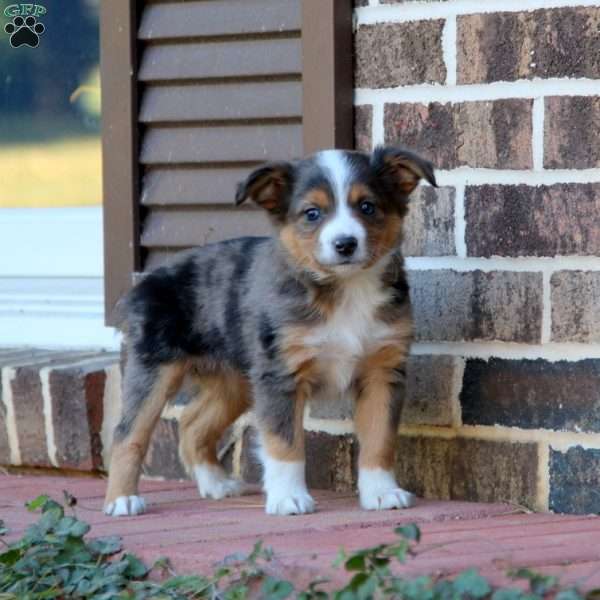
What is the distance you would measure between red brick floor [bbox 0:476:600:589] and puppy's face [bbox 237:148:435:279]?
78cm

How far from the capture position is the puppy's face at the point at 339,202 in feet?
14.9

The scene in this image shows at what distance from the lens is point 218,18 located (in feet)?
17.7

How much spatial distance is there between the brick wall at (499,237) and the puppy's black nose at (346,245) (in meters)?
0.53

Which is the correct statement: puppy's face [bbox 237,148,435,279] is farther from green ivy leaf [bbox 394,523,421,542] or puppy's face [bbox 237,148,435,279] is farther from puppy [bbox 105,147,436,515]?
green ivy leaf [bbox 394,523,421,542]

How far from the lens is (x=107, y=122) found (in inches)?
219

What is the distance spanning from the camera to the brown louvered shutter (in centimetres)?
531

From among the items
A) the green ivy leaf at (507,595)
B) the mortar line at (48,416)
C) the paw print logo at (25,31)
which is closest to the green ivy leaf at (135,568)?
the green ivy leaf at (507,595)

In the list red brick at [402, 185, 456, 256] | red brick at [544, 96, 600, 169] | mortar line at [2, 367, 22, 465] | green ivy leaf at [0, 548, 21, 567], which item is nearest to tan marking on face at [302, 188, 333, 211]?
red brick at [402, 185, 456, 256]

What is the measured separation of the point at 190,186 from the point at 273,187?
791 millimetres

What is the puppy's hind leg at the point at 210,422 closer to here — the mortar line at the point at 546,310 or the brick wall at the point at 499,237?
the brick wall at the point at 499,237

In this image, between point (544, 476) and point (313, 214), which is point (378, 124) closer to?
point (313, 214)

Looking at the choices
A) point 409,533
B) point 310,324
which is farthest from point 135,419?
point 409,533

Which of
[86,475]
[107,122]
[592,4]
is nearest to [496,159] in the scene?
[592,4]

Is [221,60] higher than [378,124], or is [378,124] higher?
[221,60]
